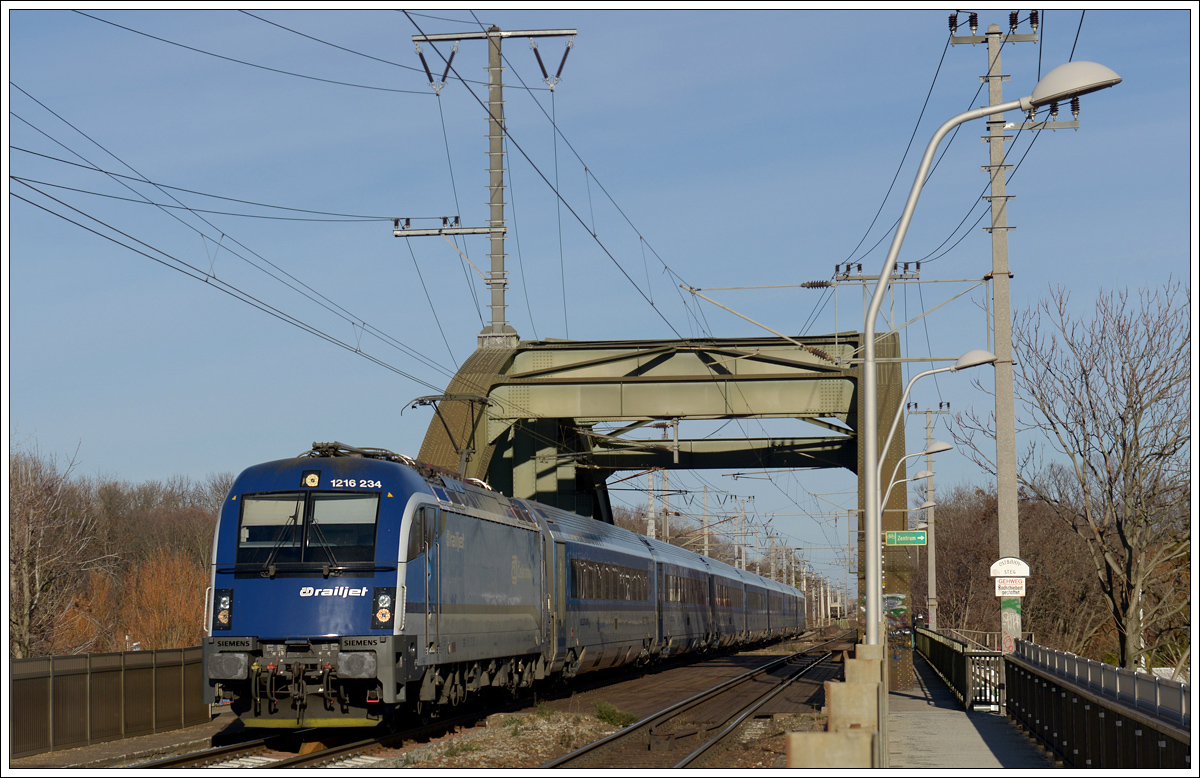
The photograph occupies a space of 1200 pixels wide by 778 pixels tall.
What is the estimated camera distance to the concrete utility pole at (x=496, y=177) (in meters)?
27.8

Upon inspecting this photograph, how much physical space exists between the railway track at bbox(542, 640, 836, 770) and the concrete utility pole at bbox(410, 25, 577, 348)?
31.2 feet

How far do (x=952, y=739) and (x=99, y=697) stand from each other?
39.6ft

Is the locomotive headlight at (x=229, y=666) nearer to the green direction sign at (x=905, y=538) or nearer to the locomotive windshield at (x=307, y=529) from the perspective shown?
the locomotive windshield at (x=307, y=529)

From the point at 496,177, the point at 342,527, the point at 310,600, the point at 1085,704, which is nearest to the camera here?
the point at 1085,704

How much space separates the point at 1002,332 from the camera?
22281 millimetres

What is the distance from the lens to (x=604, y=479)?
41.7 metres

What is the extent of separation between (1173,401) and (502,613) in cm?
1664

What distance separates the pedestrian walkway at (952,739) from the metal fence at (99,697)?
364 inches

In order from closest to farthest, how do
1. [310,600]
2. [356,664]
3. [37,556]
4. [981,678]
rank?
[356,664]
[310,600]
[981,678]
[37,556]

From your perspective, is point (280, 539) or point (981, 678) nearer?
point (280, 539)

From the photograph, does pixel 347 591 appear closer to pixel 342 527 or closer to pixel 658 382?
pixel 342 527

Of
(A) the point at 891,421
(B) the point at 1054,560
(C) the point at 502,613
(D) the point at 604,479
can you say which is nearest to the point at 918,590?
(B) the point at 1054,560

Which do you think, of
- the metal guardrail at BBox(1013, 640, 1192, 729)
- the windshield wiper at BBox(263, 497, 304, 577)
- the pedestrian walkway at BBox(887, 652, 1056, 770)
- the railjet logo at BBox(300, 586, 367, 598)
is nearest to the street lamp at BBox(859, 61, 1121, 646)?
the pedestrian walkway at BBox(887, 652, 1056, 770)

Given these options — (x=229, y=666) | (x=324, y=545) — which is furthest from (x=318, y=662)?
(x=324, y=545)
